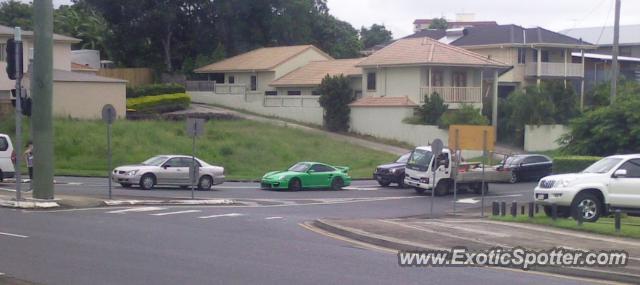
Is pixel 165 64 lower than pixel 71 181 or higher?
higher

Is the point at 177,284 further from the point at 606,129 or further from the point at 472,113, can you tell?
the point at 472,113

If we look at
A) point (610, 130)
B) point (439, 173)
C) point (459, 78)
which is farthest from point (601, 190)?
point (459, 78)

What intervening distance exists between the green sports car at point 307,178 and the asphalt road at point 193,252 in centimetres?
1051

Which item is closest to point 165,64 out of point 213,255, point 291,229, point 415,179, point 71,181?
point 71,181

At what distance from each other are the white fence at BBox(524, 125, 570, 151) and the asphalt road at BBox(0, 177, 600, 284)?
30.5m

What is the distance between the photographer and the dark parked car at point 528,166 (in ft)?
143

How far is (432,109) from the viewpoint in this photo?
186 ft

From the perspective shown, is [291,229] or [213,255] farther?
[291,229]

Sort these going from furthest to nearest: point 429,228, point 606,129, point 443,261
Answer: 1. point 606,129
2. point 429,228
3. point 443,261

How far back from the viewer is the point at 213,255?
1552cm

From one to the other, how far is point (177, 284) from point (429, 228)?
9191mm

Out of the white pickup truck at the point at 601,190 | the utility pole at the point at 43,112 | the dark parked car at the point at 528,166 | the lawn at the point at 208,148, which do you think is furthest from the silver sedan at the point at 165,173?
the white pickup truck at the point at 601,190

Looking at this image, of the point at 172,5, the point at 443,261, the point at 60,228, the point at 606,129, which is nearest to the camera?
the point at 443,261

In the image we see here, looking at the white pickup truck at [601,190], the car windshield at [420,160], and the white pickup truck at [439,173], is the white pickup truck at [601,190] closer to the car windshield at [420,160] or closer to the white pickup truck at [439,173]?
the white pickup truck at [439,173]
